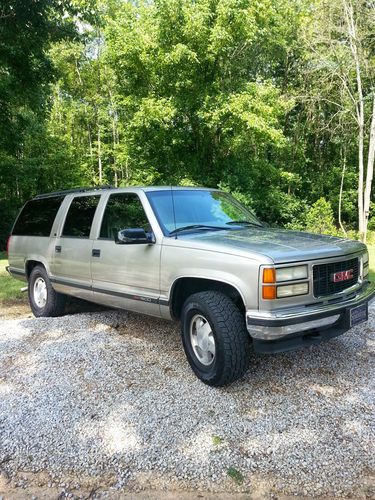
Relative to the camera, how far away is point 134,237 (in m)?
4.34

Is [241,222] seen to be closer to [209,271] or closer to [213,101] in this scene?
[209,271]

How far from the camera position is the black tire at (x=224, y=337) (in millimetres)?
3676

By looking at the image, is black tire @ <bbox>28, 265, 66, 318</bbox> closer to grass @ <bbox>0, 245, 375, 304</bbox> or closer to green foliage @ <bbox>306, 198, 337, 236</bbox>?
grass @ <bbox>0, 245, 375, 304</bbox>

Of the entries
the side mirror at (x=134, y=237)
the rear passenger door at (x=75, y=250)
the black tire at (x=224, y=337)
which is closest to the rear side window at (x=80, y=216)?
the rear passenger door at (x=75, y=250)

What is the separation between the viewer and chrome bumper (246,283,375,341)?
341cm

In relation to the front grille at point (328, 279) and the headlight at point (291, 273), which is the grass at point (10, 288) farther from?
the headlight at point (291, 273)

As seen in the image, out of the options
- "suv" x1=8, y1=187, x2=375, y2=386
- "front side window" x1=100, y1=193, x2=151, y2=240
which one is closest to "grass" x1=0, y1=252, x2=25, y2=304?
"suv" x1=8, y1=187, x2=375, y2=386

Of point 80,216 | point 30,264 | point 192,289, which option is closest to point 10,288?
point 30,264

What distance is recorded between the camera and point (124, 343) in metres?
5.08

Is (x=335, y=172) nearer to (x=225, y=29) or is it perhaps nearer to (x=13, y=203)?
(x=225, y=29)

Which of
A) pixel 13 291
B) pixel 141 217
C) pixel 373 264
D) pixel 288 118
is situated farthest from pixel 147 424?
pixel 288 118

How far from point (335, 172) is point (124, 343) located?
23.3m

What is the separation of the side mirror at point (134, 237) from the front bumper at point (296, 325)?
4.67 feet

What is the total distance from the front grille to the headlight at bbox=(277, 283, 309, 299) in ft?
0.40
